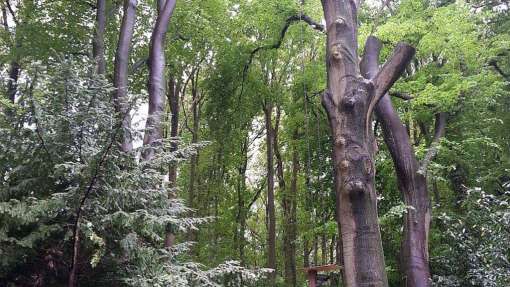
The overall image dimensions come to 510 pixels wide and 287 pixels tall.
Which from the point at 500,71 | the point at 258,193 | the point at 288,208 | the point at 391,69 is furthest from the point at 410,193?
the point at 258,193

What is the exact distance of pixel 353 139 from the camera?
4164 mm

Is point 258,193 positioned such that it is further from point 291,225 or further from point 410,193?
point 410,193

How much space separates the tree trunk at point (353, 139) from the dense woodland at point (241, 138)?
0.01 m

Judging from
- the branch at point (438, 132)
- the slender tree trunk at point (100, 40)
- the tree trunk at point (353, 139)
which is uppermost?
the slender tree trunk at point (100, 40)

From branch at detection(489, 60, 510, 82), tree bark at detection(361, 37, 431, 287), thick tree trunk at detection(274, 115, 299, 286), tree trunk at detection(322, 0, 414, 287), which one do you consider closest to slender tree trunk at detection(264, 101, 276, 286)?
thick tree trunk at detection(274, 115, 299, 286)

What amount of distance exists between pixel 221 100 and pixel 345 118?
27.8 ft

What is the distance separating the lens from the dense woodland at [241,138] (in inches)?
136

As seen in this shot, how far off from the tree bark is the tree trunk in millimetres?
3017

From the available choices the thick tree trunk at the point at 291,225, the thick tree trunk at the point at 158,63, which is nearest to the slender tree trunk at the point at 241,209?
the thick tree trunk at the point at 291,225

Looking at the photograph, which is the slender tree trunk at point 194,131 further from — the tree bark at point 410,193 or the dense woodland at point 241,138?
the tree bark at point 410,193

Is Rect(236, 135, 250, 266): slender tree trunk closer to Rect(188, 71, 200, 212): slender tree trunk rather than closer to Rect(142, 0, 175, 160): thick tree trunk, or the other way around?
Rect(188, 71, 200, 212): slender tree trunk

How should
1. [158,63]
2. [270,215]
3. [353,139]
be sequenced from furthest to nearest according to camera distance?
[270,215] → [158,63] → [353,139]

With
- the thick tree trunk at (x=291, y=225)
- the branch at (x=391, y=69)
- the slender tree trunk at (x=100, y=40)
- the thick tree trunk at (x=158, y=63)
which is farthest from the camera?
the thick tree trunk at (x=291, y=225)

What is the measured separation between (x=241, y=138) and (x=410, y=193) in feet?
25.5
